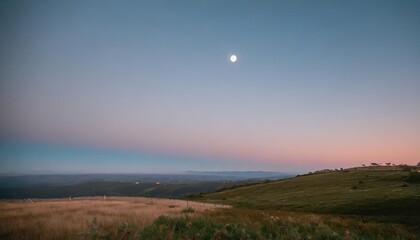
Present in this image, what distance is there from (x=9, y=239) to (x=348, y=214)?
31.2 metres

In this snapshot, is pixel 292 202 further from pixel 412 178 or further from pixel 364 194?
pixel 412 178

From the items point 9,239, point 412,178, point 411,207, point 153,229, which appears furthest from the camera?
point 412,178

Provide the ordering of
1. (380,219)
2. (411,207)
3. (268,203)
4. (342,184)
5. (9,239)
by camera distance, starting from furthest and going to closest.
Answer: (342,184) → (268,203) → (411,207) → (380,219) → (9,239)

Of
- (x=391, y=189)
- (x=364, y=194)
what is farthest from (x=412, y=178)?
(x=364, y=194)

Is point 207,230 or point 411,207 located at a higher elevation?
point 207,230

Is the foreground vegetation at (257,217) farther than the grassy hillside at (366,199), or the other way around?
the grassy hillside at (366,199)

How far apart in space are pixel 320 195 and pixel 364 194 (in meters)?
7.21

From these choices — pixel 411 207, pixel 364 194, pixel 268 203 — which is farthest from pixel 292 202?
pixel 411 207

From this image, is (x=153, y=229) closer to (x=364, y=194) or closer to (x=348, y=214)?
(x=348, y=214)

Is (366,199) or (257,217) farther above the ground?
(257,217)

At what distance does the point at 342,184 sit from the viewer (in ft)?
173

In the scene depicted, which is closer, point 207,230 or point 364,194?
point 207,230

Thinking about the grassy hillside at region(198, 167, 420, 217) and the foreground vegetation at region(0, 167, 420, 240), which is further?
the grassy hillside at region(198, 167, 420, 217)

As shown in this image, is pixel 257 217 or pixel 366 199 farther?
pixel 366 199
